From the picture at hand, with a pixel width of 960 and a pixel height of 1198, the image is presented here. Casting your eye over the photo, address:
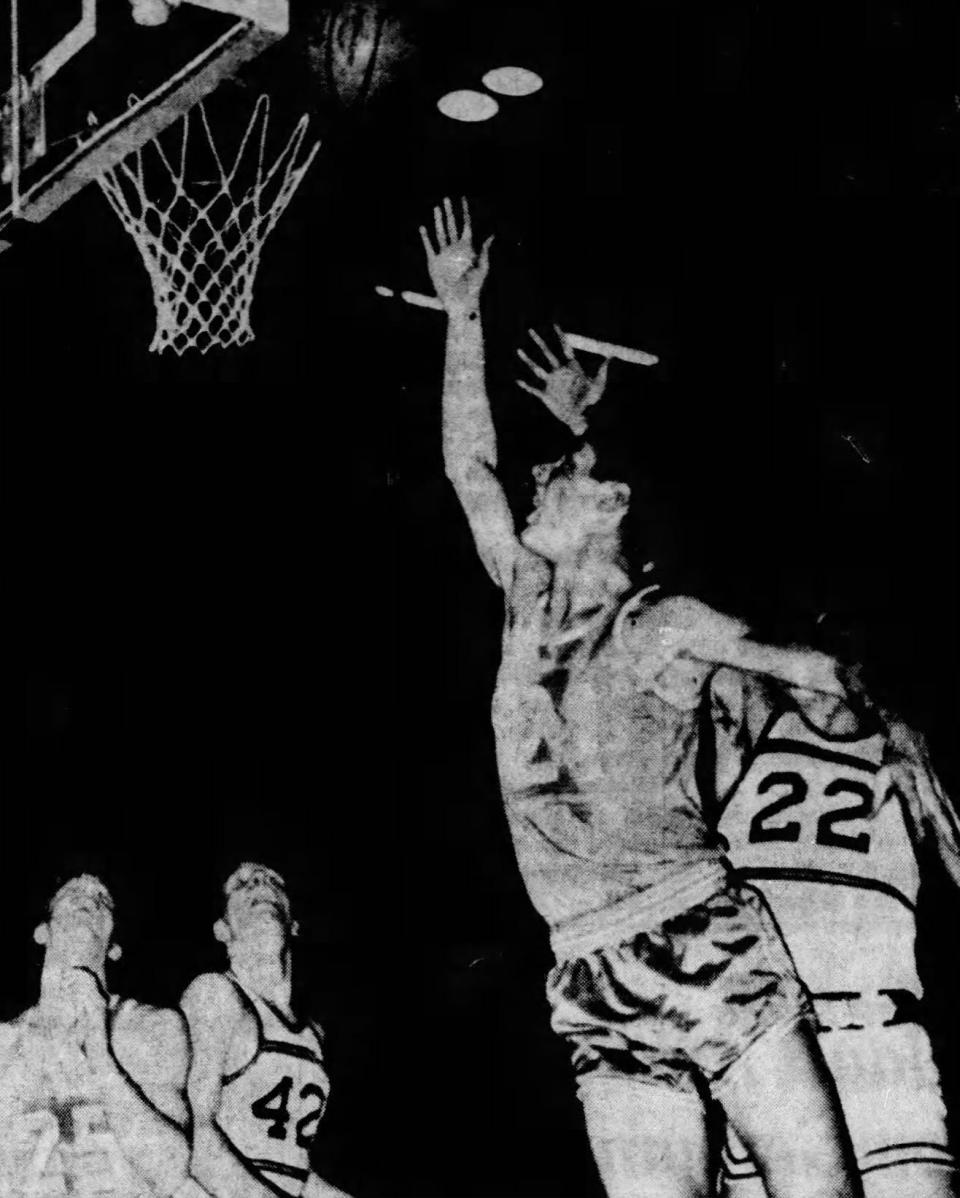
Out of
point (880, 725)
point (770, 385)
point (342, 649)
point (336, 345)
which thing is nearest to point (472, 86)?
point (336, 345)

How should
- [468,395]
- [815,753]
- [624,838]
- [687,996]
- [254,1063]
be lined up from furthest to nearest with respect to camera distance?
[468,395], [254,1063], [815,753], [624,838], [687,996]

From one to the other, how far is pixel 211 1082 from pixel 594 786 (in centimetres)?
137

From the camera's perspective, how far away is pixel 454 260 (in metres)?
4.95

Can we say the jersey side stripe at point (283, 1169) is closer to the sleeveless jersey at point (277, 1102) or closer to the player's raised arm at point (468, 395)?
the sleeveless jersey at point (277, 1102)

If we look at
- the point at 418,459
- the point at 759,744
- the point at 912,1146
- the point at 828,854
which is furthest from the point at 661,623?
the point at 912,1146

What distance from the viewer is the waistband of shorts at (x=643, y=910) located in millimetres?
4121

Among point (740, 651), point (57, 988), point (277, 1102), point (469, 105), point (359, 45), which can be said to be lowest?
point (277, 1102)

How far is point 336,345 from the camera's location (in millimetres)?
4945

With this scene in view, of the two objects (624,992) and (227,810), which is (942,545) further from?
(227,810)

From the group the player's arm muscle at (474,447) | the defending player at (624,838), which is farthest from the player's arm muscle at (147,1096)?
the player's arm muscle at (474,447)

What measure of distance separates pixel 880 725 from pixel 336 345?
2.04 meters

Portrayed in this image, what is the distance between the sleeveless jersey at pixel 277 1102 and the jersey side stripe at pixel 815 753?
1531 mm

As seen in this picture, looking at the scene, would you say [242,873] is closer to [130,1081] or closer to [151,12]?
[130,1081]

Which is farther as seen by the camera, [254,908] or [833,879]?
[254,908]
